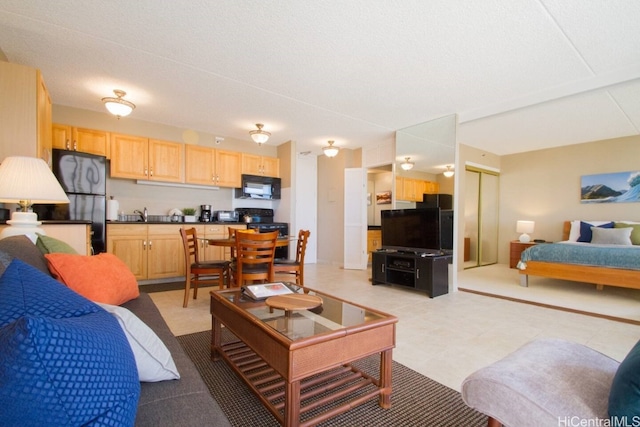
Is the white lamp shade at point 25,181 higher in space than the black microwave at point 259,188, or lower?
lower

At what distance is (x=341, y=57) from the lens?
9.15ft

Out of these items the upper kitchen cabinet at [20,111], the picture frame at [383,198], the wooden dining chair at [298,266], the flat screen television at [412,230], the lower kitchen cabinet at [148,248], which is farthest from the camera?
the picture frame at [383,198]

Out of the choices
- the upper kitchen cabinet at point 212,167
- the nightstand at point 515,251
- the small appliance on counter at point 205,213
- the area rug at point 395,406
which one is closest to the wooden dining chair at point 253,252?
the area rug at point 395,406

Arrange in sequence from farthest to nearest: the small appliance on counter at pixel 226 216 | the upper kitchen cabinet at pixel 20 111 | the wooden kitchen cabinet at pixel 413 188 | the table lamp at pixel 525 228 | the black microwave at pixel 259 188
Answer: the table lamp at pixel 525 228, the black microwave at pixel 259 188, the small appliance on counter at pixel 226 216, the wooden kitchen cabinet at pixel 413 188, the upper kitchen cabinet at pixel 20 111

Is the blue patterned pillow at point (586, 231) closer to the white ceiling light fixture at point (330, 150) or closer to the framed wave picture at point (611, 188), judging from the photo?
the framed wave picture at point (611, 188)

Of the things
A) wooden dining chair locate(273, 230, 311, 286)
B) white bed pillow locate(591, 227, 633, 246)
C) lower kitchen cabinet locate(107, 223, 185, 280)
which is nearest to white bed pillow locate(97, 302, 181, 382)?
wooden dining chair locate(273, 230, 311, 286)

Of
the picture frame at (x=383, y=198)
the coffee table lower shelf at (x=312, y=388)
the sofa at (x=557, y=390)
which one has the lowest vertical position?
the coffee table lower shelf at (x=312, y=388)

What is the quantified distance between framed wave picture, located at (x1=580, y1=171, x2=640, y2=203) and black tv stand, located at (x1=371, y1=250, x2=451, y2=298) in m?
3.56

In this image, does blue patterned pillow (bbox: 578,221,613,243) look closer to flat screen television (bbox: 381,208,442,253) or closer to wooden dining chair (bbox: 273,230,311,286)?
flat screen television (bbox: 381,208,442,253)

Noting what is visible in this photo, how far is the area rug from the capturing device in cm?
147

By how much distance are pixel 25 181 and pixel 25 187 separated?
0.14 feet

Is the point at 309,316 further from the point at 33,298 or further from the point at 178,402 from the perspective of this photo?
the point at 33,298

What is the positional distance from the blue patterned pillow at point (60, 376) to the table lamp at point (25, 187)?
1.85m

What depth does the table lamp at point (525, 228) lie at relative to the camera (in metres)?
5.95
